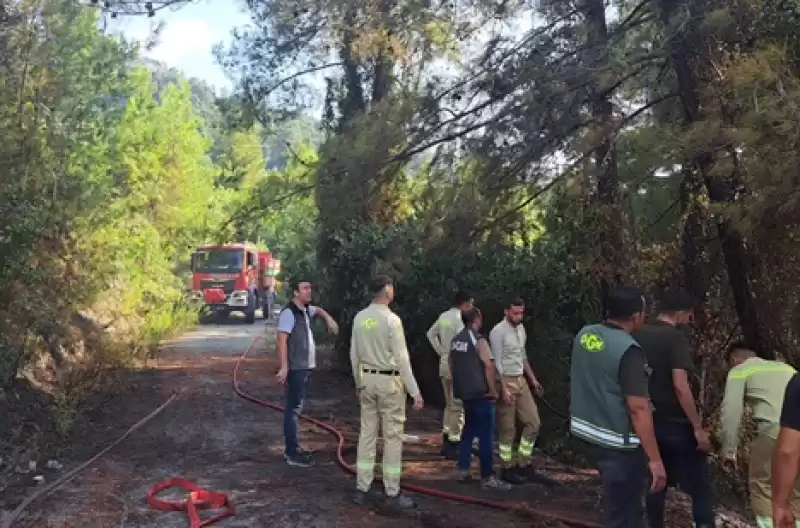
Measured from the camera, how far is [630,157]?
6777mm

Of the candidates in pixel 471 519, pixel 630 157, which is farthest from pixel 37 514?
pixel 630 157

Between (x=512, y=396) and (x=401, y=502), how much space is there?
5.35ft

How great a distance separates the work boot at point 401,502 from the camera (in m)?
6.00

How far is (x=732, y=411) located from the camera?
4.56m

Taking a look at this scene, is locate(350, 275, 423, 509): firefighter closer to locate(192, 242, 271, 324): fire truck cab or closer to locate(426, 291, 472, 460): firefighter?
locate(426, 291, 472, 460): firefighter

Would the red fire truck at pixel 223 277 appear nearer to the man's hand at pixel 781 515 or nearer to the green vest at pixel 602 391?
the green vest at pixel 602 391

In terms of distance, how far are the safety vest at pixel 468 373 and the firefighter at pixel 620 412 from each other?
2607 mm

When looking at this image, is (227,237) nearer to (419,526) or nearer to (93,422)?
(93,422)

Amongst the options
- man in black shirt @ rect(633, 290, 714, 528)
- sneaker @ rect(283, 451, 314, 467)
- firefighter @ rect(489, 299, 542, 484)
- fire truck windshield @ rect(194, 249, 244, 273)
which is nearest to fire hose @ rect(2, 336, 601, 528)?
sneaker @ rect(283, 451, 314, 467)

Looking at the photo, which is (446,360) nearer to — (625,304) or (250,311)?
(625,304)

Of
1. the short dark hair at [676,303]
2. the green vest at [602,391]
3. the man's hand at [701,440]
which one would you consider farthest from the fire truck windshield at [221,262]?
the green vest at [602,391]

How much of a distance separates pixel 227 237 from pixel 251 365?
19.5 ft

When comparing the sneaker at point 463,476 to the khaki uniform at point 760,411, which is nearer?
the khaki uniform at point 760,411

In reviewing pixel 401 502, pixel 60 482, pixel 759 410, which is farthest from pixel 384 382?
pixel 60 482
